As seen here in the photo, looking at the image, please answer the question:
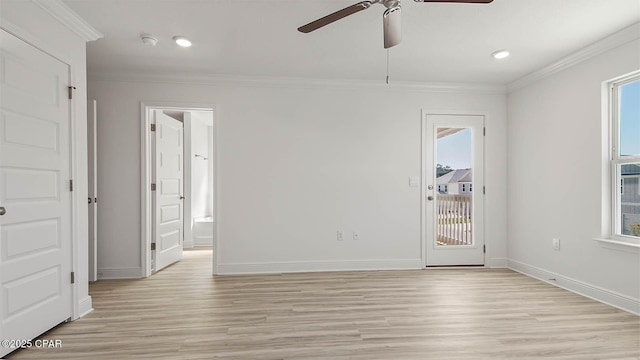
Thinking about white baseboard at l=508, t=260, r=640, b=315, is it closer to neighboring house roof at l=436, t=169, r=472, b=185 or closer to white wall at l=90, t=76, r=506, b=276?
white wall at l=90, t=76, r=506, b=276

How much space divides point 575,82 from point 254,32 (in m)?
3.30

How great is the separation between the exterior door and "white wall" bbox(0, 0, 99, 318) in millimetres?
3754

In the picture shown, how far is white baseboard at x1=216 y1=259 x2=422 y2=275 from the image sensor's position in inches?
148

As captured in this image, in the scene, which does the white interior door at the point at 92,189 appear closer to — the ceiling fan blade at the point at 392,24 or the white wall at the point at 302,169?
the white wall at the point at 302,169

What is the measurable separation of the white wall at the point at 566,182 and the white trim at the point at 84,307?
4.69 metres

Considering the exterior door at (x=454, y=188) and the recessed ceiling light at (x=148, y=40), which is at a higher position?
the recessed ceiling light at (x=148, y=40)

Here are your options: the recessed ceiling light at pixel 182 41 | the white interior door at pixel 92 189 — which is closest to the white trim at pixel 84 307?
the white interior door at pixel 92 189

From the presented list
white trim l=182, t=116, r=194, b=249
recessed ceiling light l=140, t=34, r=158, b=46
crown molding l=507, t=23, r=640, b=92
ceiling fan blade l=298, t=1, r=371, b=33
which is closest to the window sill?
crown molding l=507, t=23, r=640, b=92

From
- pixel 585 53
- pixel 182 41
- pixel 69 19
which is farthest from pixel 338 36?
pixel 585 53

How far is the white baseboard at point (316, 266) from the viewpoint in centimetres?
376

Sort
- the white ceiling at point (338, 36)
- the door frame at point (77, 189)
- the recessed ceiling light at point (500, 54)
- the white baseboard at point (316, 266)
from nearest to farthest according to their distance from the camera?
the white ceiling at point (338, 36), the door frame at point (77, 189), the recessed ceiling light at point (500, 54), the white baseboard at point (316, 266)

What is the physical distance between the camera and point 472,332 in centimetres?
225

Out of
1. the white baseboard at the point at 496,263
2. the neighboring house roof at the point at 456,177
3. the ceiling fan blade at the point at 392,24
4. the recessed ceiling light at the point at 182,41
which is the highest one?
the recessed ceiling light at the point at 182,41

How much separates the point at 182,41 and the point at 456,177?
11.9 feet
